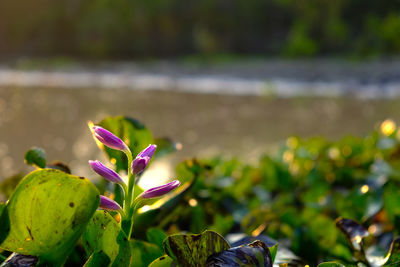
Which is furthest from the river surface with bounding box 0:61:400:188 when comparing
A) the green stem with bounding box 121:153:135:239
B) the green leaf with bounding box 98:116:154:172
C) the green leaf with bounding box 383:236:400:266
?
the green stem with bounding box 121:153:135:239

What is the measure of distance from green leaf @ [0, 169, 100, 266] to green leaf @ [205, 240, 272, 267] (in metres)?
0.13

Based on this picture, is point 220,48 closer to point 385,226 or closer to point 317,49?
point 317,49

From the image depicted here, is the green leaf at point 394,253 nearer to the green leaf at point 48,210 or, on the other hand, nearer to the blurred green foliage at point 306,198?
the blurred green foliage at point 306,198

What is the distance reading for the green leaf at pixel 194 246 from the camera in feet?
1.90

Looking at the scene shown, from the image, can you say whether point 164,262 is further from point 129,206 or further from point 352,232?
point 352,232

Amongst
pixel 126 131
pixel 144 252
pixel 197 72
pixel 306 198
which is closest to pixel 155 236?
pixel 144 252

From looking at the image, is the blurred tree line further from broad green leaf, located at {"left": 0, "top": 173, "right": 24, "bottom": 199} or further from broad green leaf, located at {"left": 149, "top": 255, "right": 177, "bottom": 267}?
broad green leaf, located at {"left": 149, "top": 255, "right": 177, "bottom": 267}

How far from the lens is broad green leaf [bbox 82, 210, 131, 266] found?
→ 594 mm

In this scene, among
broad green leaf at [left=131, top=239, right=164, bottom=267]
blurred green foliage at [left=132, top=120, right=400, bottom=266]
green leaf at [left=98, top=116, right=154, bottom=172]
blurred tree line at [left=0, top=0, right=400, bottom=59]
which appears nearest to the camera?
broad green leaf at [left=131, top=239, right=164, bottom=267]

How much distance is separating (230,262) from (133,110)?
6.47 m

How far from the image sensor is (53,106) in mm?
7086

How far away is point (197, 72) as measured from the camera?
51.8 feet

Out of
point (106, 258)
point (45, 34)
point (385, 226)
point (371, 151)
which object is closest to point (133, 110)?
point (371, 151)

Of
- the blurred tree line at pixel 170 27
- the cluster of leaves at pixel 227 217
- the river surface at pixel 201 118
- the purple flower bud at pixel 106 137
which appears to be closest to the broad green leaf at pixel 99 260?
the cluster of leaves at pixel 227 217
